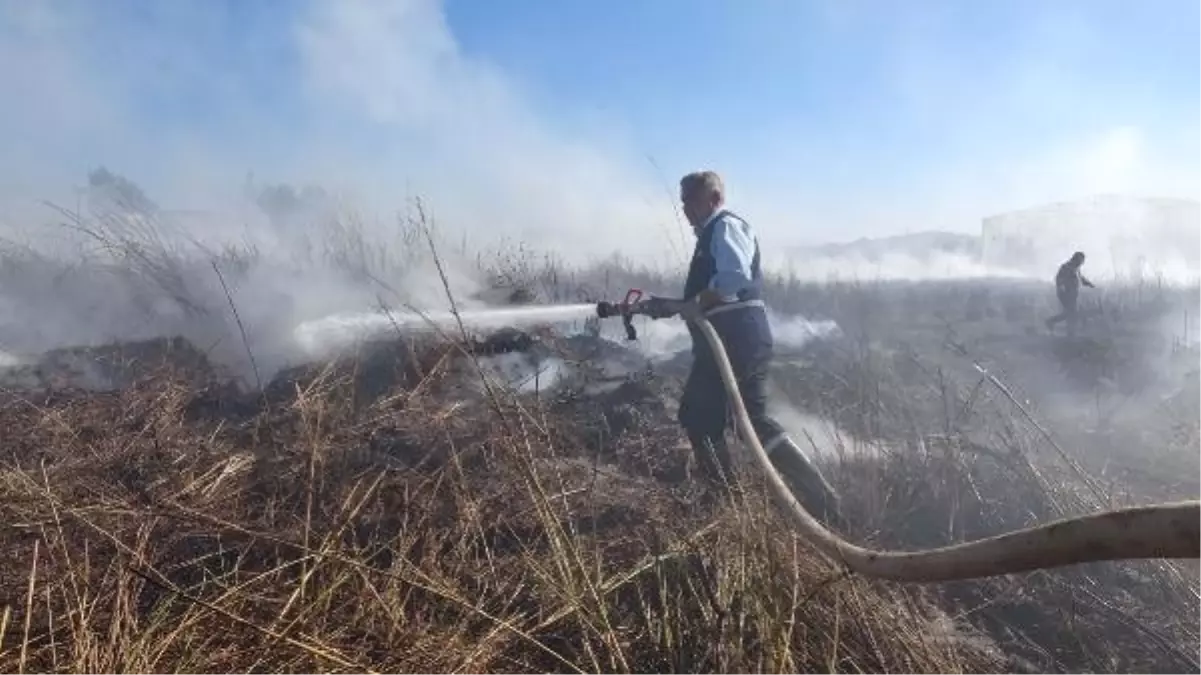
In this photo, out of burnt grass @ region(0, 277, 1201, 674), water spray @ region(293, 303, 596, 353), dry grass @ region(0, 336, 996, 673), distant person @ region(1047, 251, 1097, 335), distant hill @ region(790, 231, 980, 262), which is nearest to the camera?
dry grass @ region(0, 336, 996, 673)

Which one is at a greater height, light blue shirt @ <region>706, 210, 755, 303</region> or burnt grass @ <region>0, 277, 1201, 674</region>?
light blue shirt @ <region>706, 210, 755, 303</region>

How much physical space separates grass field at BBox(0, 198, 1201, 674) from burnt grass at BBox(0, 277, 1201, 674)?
0.06ft

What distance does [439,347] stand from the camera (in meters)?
6.45

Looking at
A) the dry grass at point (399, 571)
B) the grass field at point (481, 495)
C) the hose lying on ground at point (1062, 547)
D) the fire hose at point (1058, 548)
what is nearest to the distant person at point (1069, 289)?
the grass field at point (481, 495)

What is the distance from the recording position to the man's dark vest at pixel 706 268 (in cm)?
469

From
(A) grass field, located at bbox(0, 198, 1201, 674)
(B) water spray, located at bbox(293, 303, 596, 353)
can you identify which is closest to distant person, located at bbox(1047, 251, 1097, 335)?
(A) grass field, located at bbox(0, 198, 1201, 674)

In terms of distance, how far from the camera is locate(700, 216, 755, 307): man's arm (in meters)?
4.59

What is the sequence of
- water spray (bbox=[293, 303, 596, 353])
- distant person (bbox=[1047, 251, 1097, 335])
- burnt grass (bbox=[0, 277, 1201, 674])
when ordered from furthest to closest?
distant person (bbox=[1047, 251, 1097, 335]), water spray (bbox=[293, 303, 596, 353]), burnt grass (bbox=[0, 277, 1201, 674])

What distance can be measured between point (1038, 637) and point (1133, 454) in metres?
4.04

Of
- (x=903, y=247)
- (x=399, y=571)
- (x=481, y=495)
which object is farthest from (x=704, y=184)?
(x=903, y=247)

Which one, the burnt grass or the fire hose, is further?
the burnt grass

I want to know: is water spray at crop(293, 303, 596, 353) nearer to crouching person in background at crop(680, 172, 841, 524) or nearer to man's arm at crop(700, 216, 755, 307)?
crouching person in background at crop(680, 172, 841, 524)

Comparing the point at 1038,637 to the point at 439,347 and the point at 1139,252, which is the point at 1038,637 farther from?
the point at 1139,252

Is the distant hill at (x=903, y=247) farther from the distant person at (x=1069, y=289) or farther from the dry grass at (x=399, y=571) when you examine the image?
the dry grass at (x=399, y=571)
